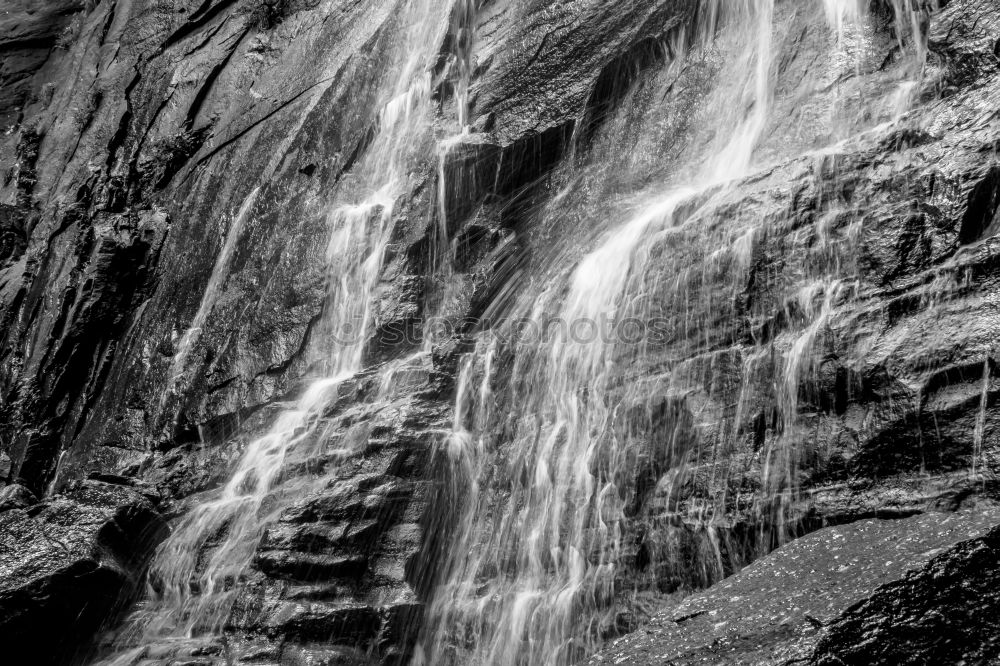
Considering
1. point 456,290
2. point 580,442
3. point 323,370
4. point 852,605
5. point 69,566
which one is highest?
point 456,290

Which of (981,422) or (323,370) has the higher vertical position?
(323,370)

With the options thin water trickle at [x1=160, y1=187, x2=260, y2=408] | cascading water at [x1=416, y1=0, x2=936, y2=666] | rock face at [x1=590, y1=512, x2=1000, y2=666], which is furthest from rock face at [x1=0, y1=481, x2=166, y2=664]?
rock face at [x1=590, y1=512, x2=1000, y2=666]

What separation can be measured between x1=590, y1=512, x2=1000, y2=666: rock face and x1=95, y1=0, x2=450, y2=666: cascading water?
557 cm

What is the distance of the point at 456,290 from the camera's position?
11953 mm

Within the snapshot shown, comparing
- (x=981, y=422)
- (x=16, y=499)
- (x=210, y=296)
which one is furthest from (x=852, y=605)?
(x=210, y=296)

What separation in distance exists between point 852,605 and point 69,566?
8.97 meters

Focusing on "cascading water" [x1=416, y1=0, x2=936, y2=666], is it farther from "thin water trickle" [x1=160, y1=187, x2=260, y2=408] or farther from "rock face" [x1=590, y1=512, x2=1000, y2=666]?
"thin water trickle" [x1=160, y1=187, x2=260, y2=408]

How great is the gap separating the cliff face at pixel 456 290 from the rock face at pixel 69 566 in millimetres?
59

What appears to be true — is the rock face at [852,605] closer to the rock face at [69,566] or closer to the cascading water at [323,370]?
the cascading water at [323,370]

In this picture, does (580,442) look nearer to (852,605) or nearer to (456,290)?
(852,605)

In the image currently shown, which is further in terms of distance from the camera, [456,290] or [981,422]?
[456,290]

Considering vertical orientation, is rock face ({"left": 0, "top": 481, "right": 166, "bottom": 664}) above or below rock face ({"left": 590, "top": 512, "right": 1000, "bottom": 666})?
above

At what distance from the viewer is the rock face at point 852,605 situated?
16.2ft

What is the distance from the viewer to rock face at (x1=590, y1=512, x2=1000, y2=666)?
4949 mm
